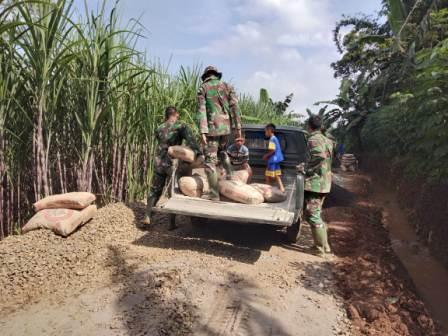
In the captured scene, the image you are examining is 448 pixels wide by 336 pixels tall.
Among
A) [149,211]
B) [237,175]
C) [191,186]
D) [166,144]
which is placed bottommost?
[149,211]

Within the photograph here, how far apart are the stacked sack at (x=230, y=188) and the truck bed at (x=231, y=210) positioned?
0.29 ft

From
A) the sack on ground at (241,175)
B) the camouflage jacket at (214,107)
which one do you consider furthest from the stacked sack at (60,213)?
the sack on ground at (241,175)

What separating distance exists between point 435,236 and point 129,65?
546 centimetres

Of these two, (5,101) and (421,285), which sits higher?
(5,101)

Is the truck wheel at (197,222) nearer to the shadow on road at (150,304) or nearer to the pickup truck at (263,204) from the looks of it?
the pickup truck at (263,204)

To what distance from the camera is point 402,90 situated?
41.9 feet

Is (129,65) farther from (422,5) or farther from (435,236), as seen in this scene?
(422,5)

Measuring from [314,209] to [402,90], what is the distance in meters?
10.2

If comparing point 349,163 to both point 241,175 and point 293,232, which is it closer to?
point 293,232

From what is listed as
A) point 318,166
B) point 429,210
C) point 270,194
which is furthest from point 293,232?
point 429,210

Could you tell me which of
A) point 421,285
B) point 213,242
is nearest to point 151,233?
point 213,242

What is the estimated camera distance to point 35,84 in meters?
4.06

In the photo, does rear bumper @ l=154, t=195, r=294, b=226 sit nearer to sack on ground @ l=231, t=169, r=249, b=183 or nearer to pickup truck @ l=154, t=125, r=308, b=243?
pickup truck @ l=154, t=125, r=308, b=243

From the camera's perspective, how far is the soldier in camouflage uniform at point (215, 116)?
181 inches
